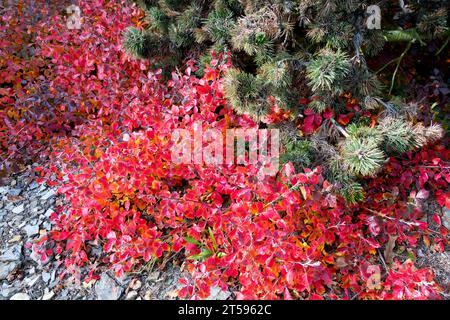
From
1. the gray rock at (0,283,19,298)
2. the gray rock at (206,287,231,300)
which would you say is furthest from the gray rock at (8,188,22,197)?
the gray rock at (206,287,231,300)

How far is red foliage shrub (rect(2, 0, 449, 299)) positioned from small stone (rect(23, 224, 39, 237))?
0.48 feet

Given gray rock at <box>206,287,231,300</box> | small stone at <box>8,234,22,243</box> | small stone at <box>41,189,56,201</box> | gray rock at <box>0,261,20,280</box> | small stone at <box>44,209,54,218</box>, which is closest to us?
gray rock at <box>206,287,231,300</box>

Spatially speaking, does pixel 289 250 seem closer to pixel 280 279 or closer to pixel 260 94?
pixel 280 279

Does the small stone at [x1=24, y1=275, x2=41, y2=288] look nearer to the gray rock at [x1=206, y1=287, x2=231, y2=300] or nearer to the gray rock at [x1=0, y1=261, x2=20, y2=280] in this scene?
the gray rock at [x1=0, y1=261, x2=20, y2=280]

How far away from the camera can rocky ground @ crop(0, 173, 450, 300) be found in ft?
6.79

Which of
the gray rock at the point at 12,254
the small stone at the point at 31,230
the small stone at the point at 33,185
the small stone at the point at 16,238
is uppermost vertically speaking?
the small stone at the point at 33,185

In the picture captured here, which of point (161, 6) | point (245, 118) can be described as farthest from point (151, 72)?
point (245, 118)

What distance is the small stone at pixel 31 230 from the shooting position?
240cm

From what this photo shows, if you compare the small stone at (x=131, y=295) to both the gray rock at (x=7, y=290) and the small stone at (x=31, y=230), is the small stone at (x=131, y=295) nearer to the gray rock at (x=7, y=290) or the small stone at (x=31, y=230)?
the gray rock at (x=7, y=290)

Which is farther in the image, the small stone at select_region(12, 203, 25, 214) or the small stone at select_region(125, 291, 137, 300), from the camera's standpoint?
the small stone at select_region(12, 203, 25, 214)

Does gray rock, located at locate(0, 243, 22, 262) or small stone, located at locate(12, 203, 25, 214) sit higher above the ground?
small stone, located at locate(12, 203, 25, 214)

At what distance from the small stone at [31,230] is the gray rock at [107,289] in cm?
60

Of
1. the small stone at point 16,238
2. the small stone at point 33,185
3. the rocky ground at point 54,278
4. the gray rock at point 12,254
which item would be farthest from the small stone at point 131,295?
the small stone at point 33,185

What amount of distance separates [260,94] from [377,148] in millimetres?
649
